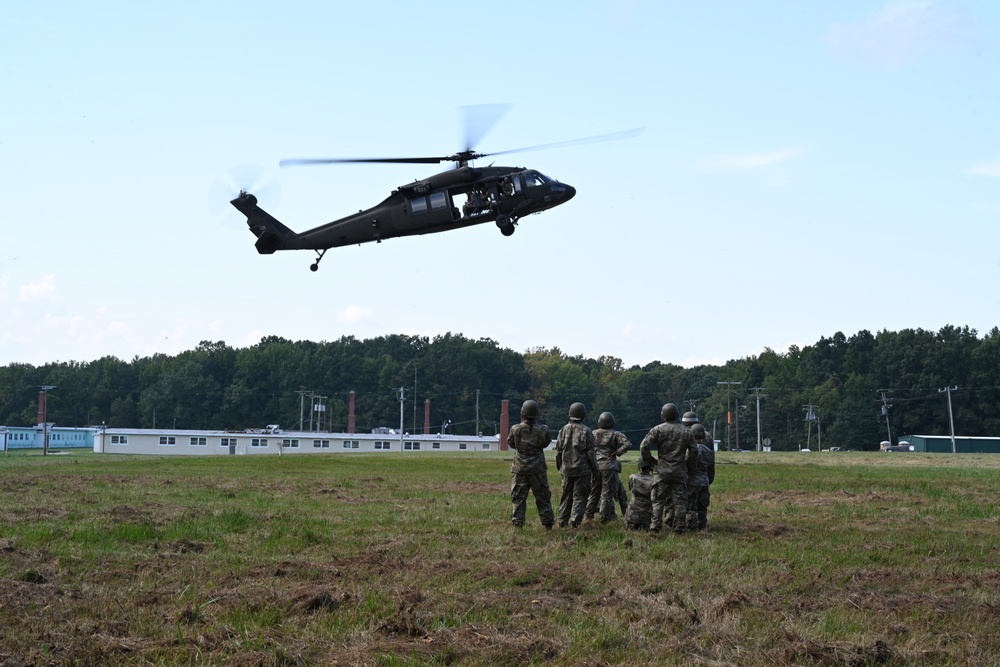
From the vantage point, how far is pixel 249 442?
95.9 m

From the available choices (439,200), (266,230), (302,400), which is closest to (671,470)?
(439,200)

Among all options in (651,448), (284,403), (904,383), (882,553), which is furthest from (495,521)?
(284,403)

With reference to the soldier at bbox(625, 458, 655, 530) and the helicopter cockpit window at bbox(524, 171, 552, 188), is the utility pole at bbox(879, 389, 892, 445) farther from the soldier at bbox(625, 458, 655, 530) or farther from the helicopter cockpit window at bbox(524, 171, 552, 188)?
the soldier at bbox(625, 458, 655, 530)

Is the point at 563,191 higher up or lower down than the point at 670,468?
higher up

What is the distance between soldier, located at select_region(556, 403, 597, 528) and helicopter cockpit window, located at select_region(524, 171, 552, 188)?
35.8 feet

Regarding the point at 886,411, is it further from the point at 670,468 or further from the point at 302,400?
the point at 670,468

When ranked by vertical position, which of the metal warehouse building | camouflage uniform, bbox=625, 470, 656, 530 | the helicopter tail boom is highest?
the helicopter tail boom

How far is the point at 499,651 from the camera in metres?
8.33

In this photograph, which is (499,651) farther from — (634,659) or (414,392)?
(414,392)

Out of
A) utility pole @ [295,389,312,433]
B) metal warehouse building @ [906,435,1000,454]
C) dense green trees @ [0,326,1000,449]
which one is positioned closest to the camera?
metal warehouse building @ [906,435,1000,454]

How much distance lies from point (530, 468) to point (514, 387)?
4691 inches

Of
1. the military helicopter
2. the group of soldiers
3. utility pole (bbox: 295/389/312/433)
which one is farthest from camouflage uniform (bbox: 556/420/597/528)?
utility pole (bbox: 295/389/312/433)

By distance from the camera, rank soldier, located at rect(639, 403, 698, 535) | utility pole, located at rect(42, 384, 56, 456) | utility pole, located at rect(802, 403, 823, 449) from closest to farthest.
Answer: soldier, located at rect(639, 403, 698, 535) < utility pole, located at rect(42, 384, 56, 456) < utility pole, located at rect(802, 403, 823, 449)

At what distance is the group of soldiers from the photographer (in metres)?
16.0
